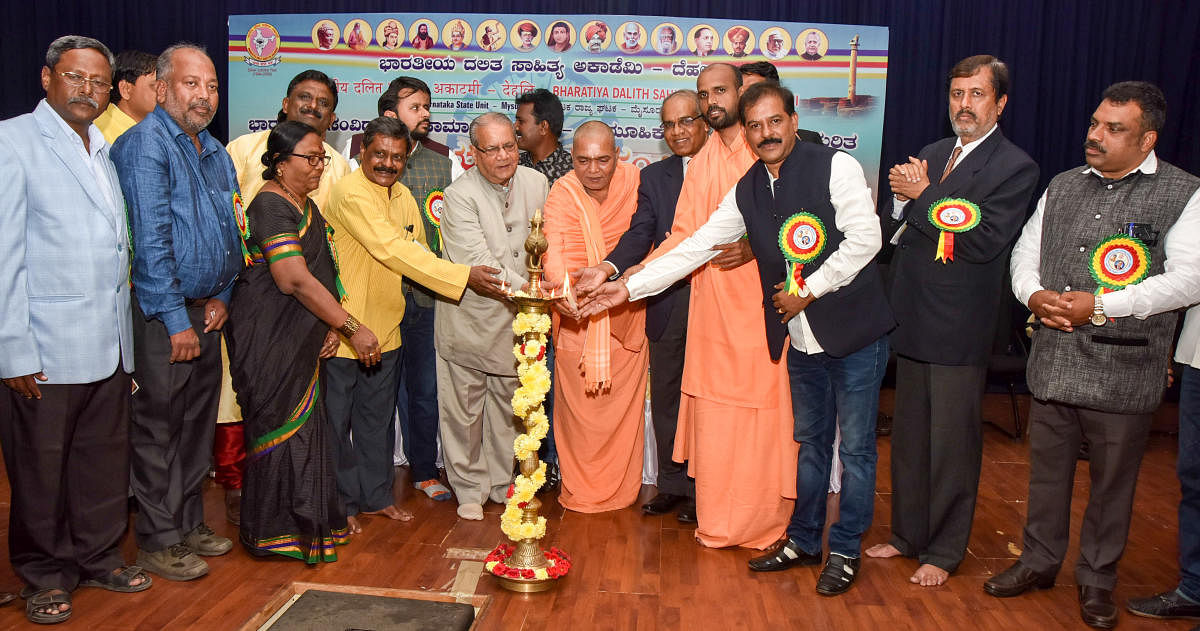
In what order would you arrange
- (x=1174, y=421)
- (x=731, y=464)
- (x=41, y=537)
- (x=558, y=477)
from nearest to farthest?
(x=41, y=537) < (x=731, y=464) < (x=558, y=477) < (x=1174, y=421)

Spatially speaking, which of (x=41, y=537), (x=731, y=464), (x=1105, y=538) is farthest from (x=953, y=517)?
(x=41, y=537)

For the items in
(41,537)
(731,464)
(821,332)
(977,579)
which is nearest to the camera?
(41,537)

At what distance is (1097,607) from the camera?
305cm

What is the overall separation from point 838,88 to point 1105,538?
4362 millimetres

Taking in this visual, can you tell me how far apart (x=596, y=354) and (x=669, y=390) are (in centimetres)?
43

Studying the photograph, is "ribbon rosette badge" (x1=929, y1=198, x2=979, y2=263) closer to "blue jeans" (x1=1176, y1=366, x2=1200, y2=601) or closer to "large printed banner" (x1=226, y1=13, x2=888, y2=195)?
"blue jeans" (x1=1176, y1=366, x2=1200, y2=601)

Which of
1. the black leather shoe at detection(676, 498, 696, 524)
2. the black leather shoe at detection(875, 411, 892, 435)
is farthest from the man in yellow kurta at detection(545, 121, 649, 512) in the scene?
the black leather shoe at detection(875, 411, 892, 435)

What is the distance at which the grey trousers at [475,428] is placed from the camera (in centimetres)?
396

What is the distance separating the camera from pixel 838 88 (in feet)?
22.0

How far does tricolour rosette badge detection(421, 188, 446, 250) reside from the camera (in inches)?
160

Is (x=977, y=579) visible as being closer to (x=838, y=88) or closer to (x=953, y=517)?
(x=953, y=517)

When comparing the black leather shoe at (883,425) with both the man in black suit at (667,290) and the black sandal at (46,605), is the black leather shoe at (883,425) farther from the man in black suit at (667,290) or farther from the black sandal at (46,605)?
the black sandal at (46,605)

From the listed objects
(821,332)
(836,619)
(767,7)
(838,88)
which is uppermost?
(767,7)

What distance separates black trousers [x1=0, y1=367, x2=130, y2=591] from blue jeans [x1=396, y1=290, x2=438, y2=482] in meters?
1.28
